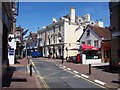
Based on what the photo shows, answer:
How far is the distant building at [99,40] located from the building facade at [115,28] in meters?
12.1

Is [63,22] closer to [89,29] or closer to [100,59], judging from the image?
[89,29]

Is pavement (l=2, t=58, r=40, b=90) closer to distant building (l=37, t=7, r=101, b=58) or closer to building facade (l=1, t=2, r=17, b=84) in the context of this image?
building facade (l=1, t=2, r=17, b=84)

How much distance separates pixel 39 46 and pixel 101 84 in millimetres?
63503

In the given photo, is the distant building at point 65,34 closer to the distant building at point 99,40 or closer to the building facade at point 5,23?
the distant building at point 99,40

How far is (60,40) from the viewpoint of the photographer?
6316 cm

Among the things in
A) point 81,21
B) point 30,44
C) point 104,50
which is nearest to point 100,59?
point 104,50

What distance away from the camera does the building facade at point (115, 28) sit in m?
29.5

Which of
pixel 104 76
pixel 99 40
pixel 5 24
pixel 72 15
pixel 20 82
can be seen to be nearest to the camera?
pixel 5 24

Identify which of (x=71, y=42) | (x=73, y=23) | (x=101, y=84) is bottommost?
(x=101, y=84)

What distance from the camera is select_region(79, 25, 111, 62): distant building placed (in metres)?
45.2

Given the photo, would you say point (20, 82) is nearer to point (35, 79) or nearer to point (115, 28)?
point (35, 79)

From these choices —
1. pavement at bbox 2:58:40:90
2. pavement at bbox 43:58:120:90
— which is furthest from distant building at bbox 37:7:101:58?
pavement at bbox 2:58:40:90

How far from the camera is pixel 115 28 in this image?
30.0m

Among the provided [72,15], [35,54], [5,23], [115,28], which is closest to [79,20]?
[72,15]
